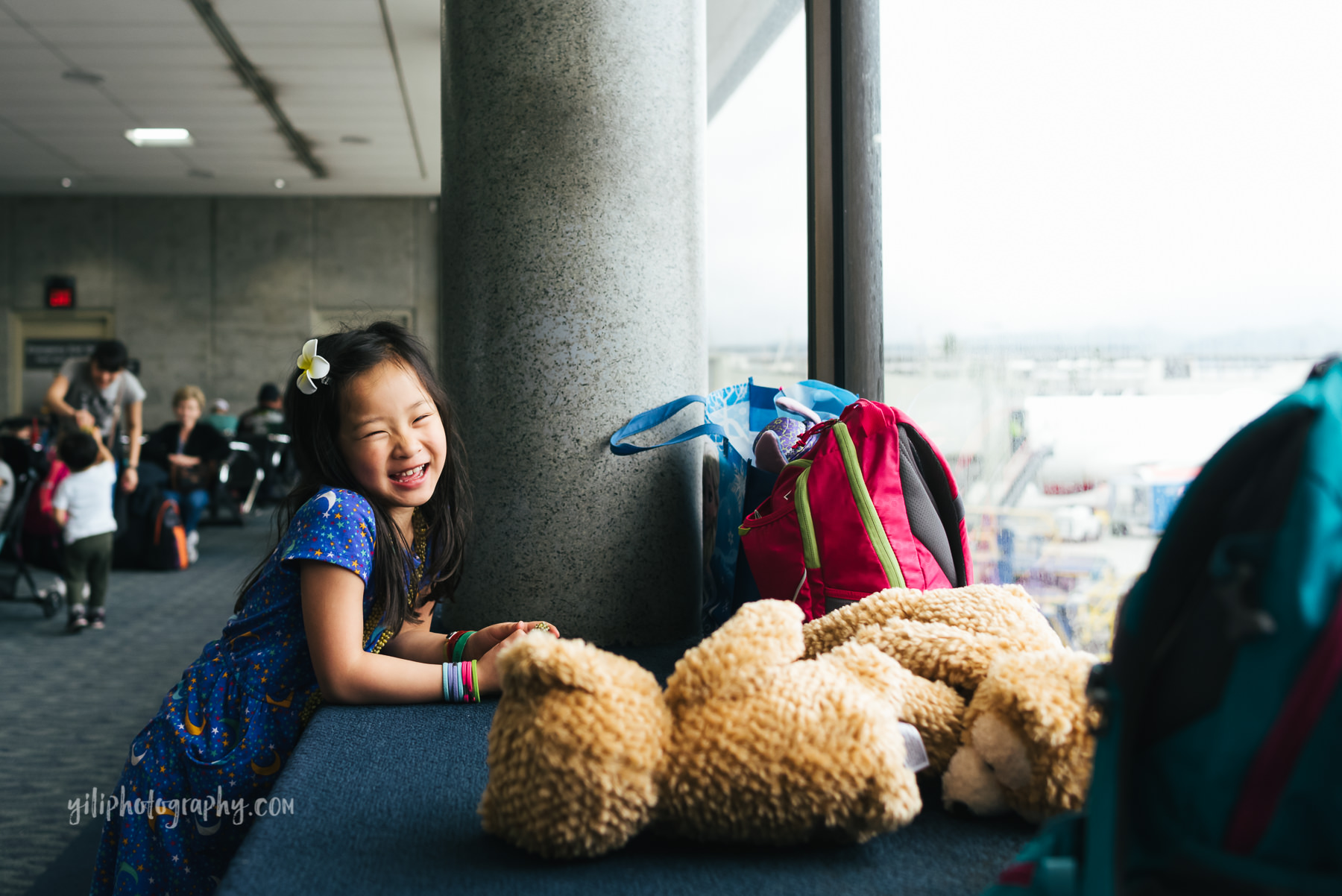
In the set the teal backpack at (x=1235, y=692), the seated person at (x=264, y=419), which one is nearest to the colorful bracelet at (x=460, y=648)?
the teal backpack at (x=1235, y=692)

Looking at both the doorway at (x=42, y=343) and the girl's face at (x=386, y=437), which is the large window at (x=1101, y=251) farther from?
the doorway at (x=42, y=343)

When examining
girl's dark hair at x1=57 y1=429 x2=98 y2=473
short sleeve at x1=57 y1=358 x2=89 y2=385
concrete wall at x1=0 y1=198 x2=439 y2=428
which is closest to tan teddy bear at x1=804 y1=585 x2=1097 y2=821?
girl's dark hair at x1=57 y1=429 x2=98 y2=473

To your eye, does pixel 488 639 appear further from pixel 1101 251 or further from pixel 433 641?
pixel 1101 251

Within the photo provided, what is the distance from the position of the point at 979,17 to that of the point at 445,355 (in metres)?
1.32

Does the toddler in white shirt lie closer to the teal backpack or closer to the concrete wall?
the teal backpack

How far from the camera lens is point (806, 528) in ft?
4.76

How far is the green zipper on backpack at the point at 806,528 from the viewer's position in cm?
144

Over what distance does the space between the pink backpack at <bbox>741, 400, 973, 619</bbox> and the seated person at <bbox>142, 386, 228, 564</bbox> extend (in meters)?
6.79

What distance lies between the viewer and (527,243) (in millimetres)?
1817

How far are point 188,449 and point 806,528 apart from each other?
25.2 ft

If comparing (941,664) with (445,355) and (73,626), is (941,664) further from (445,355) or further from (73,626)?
(73,626)

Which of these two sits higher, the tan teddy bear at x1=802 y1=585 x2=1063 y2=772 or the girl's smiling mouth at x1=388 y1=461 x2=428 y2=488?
the girl's smiling mouth at x1=388 y1=461 x2=428 y2=488

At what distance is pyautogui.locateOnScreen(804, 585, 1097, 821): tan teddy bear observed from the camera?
0.82 meters

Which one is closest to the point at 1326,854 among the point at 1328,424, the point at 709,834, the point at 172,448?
the point at 1328,424
